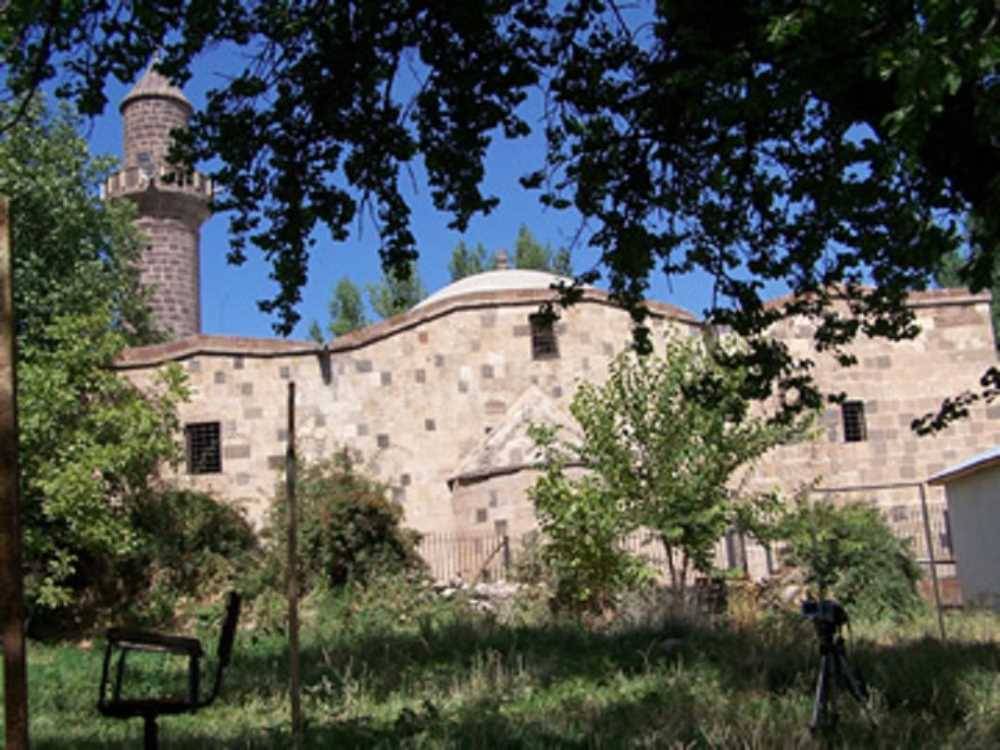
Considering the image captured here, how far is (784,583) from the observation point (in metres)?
18.3

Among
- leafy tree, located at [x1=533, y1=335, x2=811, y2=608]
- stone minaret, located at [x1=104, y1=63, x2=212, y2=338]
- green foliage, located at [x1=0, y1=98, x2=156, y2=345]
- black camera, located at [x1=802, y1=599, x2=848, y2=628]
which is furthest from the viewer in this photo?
stone minaret, located at [x1=104, y1=63, x2=212, y2=338]

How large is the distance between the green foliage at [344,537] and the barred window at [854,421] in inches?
415

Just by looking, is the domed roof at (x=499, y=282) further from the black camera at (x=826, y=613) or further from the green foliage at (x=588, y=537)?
the black camera at (x=826, y=613)

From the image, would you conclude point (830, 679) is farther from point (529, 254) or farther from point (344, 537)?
point (529, 254)

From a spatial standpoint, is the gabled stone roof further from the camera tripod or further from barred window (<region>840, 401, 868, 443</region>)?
the camera tripod

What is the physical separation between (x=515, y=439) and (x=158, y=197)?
16.3 metres

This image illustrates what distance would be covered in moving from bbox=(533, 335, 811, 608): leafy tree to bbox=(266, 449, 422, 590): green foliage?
5.37 metres

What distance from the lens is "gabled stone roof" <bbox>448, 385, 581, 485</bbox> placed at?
21.5 meters

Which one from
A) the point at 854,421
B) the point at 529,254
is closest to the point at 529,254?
the point at 529,254

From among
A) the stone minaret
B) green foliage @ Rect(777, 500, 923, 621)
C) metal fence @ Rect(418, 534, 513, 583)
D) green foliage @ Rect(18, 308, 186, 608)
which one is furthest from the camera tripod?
the stone minaret

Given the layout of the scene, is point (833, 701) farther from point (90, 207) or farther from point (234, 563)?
point (90, 207)

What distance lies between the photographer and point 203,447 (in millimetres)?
24125

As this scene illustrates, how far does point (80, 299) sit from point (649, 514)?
14.7 m

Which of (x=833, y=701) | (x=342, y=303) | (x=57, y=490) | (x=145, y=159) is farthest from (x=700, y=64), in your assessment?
(x=342, y=303)
